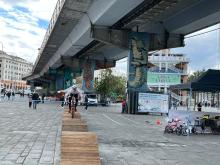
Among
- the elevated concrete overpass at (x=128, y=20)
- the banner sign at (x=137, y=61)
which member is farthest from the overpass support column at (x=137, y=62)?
the elevated concrete overpass at (x=128, y=20)

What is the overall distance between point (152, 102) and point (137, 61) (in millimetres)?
4347

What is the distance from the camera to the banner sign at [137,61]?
43969 millimetres

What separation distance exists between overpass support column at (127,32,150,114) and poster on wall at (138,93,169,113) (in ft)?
2.71

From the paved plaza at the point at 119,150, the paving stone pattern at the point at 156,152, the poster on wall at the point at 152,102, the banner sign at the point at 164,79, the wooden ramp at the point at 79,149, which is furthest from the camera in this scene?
the banner sign at the point at 164,79

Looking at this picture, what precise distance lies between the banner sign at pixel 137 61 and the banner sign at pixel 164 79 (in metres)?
33.1

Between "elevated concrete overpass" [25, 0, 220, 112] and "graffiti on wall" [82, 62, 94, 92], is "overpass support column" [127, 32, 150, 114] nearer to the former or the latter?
"elevated concrete overpass" [25, 0, 220, 112]

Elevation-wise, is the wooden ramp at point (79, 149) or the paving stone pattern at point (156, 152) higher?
the wooden ramp at point (79, 149)

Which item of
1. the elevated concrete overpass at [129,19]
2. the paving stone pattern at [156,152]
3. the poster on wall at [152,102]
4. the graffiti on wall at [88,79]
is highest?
the elevated concrete overpass at [129,19]

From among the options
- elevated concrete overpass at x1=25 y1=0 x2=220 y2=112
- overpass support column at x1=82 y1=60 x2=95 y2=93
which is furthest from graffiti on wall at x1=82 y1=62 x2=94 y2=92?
elevated concrete overpass at x1=25 y1=0 x2=220 y2=112

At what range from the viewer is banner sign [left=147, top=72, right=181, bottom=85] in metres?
77.8

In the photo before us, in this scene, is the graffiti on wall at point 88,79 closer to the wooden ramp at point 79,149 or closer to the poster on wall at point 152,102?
the poster on wall at point 152,102

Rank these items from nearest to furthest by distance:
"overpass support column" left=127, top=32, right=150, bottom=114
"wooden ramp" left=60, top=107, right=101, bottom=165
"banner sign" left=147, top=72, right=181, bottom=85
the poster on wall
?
"wooden ramp" left=60, top=107, right=101, bottom=165
the poster on wall
"overpass support column" left=127, top=32, right=150, bottom=114
"banner sign" left=147, top=72, right=181, bottom=85

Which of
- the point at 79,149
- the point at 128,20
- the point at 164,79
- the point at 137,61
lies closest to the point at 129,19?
the point at 128,20

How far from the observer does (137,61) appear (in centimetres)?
4434
